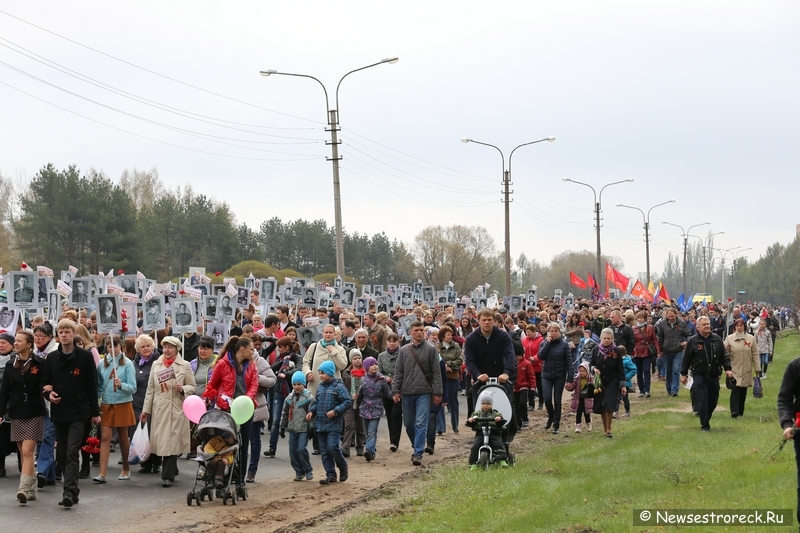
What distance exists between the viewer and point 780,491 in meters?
10.1

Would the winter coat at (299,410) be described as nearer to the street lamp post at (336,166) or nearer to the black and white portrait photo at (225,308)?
the black and white portrait photo at (225,308)

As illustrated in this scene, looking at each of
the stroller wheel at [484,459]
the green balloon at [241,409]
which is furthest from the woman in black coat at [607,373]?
the green balloon at [241,409]

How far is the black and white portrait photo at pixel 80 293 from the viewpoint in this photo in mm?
19391

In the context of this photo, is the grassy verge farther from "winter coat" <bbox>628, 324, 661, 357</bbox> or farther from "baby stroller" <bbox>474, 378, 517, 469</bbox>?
"winter coat" <bbox>628, 324, 661, 357</bbox>

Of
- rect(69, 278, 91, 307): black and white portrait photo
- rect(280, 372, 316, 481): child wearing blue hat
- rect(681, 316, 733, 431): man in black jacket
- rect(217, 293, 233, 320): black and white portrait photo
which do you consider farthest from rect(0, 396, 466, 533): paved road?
rect(681, 316, 733, 431): man in black jacket

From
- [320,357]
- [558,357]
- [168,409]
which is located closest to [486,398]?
[320,357]

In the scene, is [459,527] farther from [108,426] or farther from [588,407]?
[588,407]

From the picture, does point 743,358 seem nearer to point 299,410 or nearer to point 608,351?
point 608,351

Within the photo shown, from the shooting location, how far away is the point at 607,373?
1688cm

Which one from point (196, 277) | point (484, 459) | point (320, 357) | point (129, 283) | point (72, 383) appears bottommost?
point (484, 459)

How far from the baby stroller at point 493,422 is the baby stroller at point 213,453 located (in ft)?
10.8

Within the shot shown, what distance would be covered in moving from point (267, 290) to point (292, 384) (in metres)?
10.6

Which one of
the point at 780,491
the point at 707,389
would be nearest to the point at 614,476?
the point at 780,491

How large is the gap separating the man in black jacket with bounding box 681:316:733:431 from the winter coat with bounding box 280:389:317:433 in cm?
683
